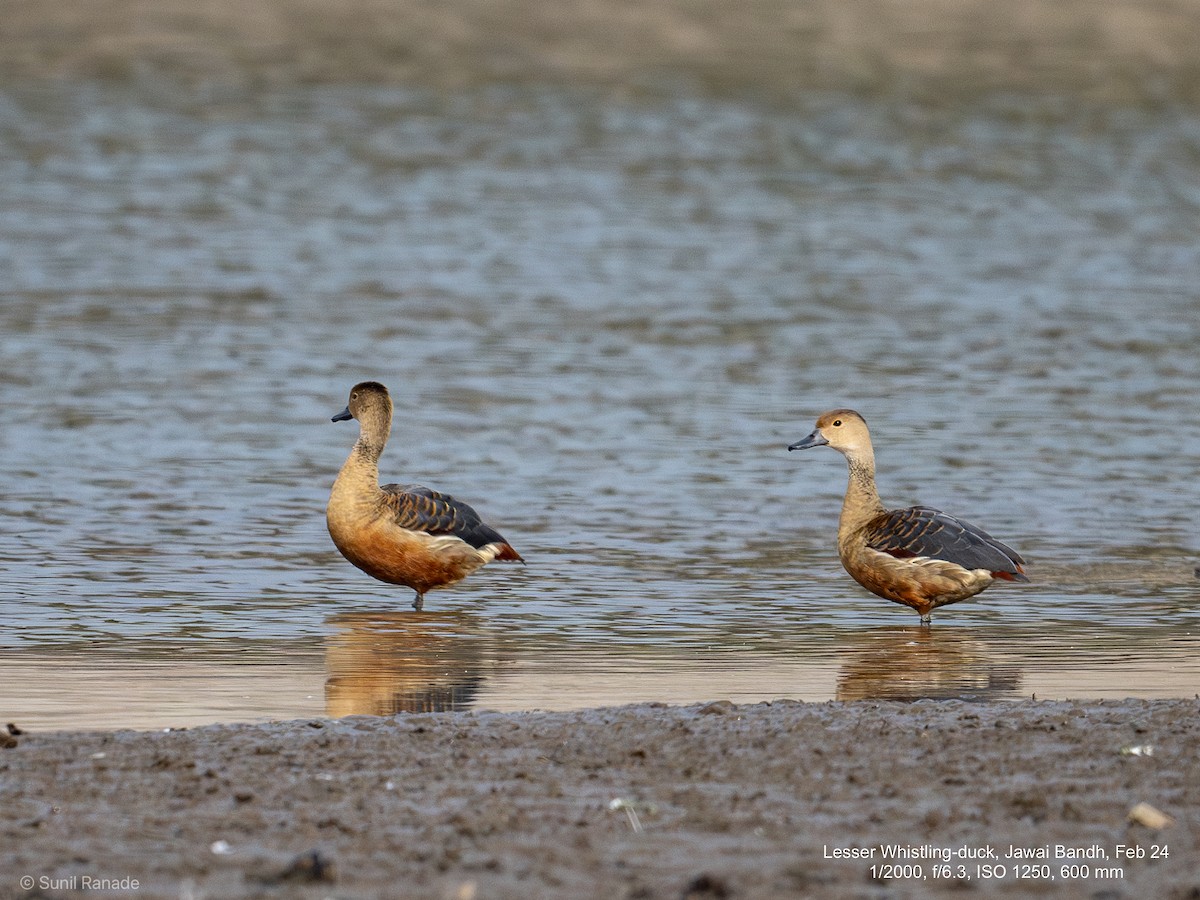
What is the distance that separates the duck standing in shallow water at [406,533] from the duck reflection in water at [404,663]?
12.1 inches

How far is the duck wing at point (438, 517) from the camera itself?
11.3 m

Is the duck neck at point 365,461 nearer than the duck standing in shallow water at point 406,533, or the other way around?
the duck standing in shallow water at point 406,533

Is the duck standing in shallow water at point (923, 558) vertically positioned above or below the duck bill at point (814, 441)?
below

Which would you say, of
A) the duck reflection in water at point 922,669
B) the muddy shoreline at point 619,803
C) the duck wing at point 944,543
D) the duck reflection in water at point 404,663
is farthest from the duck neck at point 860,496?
the muddy shoreline at point 619,803

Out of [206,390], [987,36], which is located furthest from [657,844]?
[987,36]

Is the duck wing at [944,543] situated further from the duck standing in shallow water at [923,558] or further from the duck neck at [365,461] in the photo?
the duck neck at [365,461]

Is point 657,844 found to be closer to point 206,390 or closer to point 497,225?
point 206,390

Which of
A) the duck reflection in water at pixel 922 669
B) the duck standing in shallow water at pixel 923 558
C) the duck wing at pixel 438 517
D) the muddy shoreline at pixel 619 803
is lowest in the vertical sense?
the muddy shoreline at pixel 619 803

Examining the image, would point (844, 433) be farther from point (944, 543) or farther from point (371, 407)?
point (371, 407)

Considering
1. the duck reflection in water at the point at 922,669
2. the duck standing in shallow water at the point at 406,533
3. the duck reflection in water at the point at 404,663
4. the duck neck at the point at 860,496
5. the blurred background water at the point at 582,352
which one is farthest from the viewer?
the duck neck at the point at 860,496

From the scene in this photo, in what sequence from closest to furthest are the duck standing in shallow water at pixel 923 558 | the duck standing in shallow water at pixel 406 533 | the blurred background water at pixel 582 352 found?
the blurred background water at pixel 582 352 < the duck standing in shallow water at pixel 923 558 < the duck standing in shallow water at pixel 406 533

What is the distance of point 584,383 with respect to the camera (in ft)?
58.5

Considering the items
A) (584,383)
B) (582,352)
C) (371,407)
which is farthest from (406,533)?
(582,352)

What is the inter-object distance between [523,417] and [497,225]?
9.49 m
